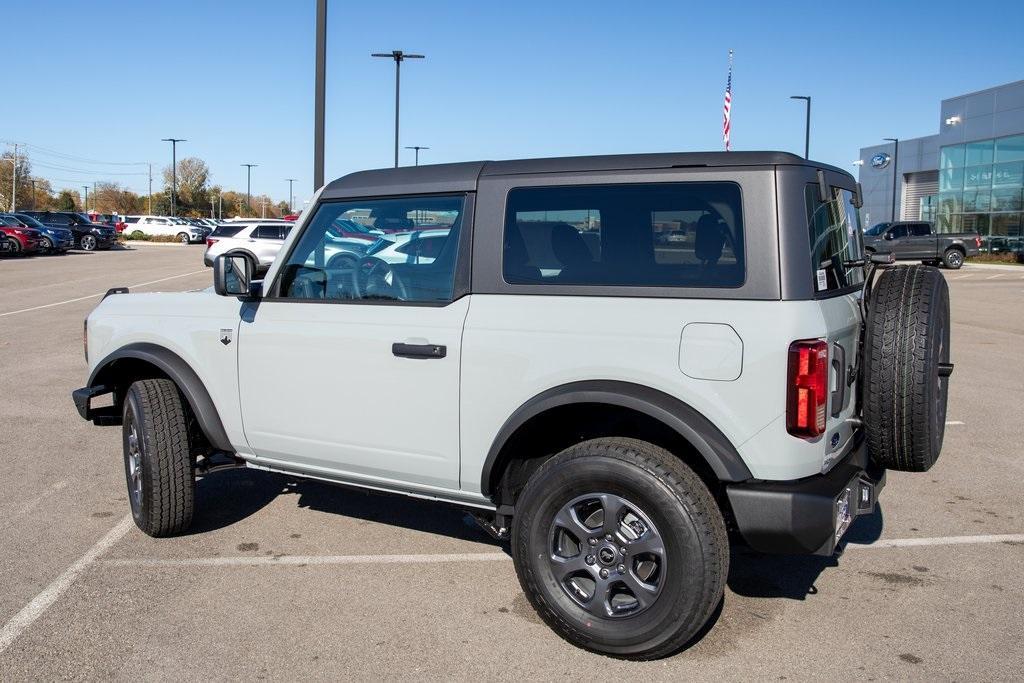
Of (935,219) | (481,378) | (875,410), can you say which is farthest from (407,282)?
(935,219)

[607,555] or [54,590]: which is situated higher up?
[607,555]

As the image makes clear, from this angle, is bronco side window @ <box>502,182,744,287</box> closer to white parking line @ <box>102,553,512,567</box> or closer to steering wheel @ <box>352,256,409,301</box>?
steering wheel @ <box>352,256,409,301</box>

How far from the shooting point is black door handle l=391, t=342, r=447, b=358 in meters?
3.91

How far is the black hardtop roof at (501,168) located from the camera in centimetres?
350

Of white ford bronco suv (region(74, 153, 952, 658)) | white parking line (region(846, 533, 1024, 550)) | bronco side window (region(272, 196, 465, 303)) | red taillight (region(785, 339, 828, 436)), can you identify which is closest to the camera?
red taillight (region(785, 339, 828, 436))

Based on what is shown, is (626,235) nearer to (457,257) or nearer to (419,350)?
(457,257)

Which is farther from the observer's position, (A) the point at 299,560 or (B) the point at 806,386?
(A) the point at 299,560

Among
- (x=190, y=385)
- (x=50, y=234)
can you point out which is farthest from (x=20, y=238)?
(x=190, y=385)

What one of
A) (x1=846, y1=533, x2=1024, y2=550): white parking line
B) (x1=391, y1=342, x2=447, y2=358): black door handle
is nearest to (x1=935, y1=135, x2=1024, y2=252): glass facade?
(x1=846, y1=533, x2=1024, y2=550): white parking line

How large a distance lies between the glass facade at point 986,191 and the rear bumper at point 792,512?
42.1m

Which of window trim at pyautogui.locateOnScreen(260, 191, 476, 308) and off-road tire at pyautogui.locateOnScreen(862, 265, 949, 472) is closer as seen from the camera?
off-road tire at pyautogui.locateOnScreen(862, 265, 949, 472)

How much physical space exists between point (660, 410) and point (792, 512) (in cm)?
58

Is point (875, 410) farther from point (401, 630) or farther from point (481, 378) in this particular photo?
point (401, 630)

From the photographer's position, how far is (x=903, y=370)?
3.64 m
